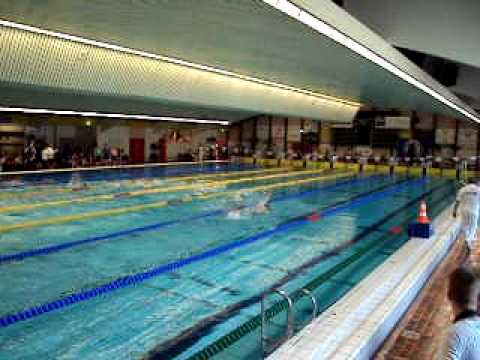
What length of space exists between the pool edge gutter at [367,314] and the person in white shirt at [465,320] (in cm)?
155

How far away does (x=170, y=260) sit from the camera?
7184 mm

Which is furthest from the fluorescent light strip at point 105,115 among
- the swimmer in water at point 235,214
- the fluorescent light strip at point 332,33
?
the fluorescent light strip at point 332,33

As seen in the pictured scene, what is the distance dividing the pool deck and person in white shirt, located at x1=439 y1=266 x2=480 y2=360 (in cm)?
125

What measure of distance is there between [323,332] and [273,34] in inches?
204

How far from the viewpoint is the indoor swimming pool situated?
4594 mm

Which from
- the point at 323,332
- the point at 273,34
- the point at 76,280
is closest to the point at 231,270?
the point at 76,280

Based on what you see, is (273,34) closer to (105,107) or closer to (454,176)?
(105,107)

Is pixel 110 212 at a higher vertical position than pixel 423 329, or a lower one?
higher

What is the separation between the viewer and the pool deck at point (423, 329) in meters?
3.88

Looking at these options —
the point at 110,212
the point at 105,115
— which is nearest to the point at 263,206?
the point at 110,212

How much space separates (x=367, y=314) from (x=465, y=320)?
2.42 metres

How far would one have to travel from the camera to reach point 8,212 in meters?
10.2

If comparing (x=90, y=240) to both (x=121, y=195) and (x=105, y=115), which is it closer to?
(x=121, y=195)

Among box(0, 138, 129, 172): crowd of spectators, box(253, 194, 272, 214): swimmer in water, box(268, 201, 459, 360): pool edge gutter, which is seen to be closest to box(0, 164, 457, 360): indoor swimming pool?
box(253, 194, 272, 214): swimmer in water
